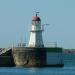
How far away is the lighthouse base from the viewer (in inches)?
4857

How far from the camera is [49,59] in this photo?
12488 cm

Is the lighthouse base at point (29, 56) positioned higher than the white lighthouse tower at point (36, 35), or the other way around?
the white lighthouse tower at point (36, 35)

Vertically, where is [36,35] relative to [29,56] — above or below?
above

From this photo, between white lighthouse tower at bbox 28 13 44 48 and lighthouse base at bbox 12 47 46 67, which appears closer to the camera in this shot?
lighthouse base at bbox 12 47 46 67

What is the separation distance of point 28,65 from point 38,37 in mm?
5683

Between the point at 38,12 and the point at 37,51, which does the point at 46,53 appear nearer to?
the point at 37,51

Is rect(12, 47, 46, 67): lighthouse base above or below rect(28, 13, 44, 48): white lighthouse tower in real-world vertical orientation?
below

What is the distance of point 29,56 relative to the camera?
123500mm

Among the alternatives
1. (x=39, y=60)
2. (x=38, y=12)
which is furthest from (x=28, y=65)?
(x=38, y=12)

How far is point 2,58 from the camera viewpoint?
413ft

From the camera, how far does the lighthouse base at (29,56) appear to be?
123375mm

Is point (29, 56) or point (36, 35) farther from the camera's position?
point (36, 35)

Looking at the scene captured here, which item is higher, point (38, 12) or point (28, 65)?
point (38, 12)

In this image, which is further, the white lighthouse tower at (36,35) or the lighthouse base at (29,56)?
the white lighthouse tower at (36,35)
